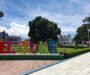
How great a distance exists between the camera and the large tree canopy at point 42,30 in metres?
54.9

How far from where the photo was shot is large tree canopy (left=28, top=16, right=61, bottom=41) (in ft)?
180

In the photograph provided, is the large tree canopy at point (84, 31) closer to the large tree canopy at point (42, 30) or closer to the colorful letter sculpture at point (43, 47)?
the large tree canopy at point (42, 30)

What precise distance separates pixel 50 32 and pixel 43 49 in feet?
109

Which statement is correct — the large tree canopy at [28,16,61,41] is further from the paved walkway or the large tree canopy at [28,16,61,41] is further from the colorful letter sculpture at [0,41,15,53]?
the paved walkway

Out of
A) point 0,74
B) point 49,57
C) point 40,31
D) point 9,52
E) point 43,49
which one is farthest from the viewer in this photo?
point 40,31

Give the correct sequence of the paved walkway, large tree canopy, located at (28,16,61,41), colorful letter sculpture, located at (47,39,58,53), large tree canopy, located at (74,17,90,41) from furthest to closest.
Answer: large tree canopy, located at (74,17,90,41)
large tree canopy, located at (28,16,61,41)
colorful letter sculpture, located at (47,39,58,53)
the paved walkway

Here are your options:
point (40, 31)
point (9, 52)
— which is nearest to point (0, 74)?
point (9, 52)

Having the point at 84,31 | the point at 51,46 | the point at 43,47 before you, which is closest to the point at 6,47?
the point at 43,47

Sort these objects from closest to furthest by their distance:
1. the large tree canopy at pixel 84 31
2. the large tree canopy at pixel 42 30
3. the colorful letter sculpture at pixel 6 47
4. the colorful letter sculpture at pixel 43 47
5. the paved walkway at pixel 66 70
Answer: the paved walkway at pixel 66 70
the colorful letter sculpture at pixel 6 47
the colorful letter sculpture at pixel 43 47
the large tree canopy at pixel 42 30
the large tree canopy at pixel 84 31

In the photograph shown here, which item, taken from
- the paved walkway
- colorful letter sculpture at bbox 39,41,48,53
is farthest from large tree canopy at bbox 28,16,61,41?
the paved walkway

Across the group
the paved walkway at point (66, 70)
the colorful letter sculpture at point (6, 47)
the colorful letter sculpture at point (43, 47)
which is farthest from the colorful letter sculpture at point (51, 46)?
the paved walkway at point (66, 70)

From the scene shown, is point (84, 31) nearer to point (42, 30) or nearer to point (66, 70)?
point (42, 30)

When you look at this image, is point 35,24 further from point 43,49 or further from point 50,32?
point 43,49

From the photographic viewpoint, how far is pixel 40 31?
5569 cm
